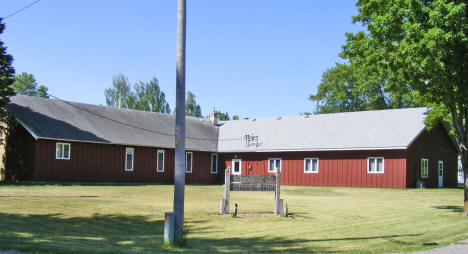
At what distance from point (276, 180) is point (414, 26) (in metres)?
6.83

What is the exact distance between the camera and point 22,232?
11.1 m

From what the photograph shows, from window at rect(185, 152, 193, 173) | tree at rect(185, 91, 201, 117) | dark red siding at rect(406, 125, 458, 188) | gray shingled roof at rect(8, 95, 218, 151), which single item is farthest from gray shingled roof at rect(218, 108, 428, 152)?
tree at rect(185, 91, 201, 117)

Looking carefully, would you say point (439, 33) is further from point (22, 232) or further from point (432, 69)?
point (22, 232)

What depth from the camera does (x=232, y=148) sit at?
43.6 m

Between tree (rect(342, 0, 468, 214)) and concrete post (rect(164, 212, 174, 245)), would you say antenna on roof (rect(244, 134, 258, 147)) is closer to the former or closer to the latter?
tree (rect(342, 0, 468, 214))

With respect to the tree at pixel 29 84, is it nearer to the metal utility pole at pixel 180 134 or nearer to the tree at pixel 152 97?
the tree at pixel 152 97

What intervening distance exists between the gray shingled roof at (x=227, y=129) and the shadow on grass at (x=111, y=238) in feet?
63.5

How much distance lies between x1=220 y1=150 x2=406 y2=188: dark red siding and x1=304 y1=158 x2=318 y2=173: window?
26 cm

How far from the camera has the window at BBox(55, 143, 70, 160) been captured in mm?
33219

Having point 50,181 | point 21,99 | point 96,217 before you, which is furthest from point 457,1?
point 21,99

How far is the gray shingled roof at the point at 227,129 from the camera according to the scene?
34.1 metres

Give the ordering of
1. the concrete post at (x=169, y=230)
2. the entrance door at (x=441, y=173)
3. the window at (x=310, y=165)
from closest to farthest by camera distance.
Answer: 1. the concrete post at (x=169, y=230)
2. the window at (x=310, y=165)
3. the entrance door at (x=441, y=173)

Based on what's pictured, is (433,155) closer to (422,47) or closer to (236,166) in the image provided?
(236,166)

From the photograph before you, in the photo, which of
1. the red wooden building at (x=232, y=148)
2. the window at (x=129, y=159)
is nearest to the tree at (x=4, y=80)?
the red wooden building at (x=232, y=148)
